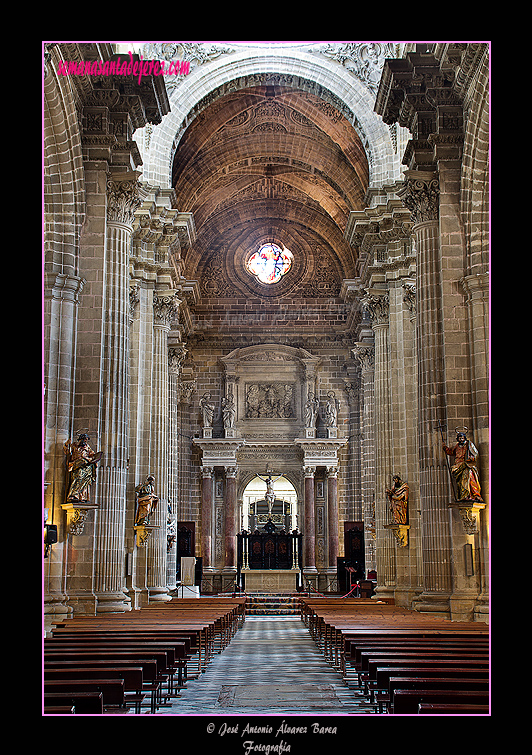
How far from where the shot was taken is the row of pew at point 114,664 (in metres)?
5.95

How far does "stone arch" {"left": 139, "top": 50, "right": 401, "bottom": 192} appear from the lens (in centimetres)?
2552

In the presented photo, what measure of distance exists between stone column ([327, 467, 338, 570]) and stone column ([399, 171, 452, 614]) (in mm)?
20102

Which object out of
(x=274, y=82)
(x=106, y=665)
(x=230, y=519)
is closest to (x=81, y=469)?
(x=106, y=665)

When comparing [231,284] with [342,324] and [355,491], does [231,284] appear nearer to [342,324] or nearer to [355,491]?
[342,324]

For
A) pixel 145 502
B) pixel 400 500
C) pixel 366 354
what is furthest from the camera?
pixel 366 354

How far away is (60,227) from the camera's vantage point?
50.7 feet

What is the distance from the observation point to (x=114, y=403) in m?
16.3

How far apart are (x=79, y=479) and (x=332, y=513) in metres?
23.2

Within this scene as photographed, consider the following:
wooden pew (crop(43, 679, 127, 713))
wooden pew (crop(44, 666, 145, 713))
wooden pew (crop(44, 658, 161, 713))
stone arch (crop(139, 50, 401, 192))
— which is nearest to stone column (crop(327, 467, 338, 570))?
stone arch (crop(139, 50, 401, 192))

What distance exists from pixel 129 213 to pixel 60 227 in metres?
1.99

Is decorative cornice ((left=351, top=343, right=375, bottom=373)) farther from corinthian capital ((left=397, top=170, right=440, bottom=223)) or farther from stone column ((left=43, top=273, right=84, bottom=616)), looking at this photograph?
stone column ((left=43, top=273, right=84, bottom=616))

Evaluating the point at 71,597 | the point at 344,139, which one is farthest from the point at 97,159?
the point at 344,139

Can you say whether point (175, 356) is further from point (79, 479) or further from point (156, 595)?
point (79, 479)

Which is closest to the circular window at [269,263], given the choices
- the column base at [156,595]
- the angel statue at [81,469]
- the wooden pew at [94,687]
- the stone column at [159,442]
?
the stone column at [159,442]
